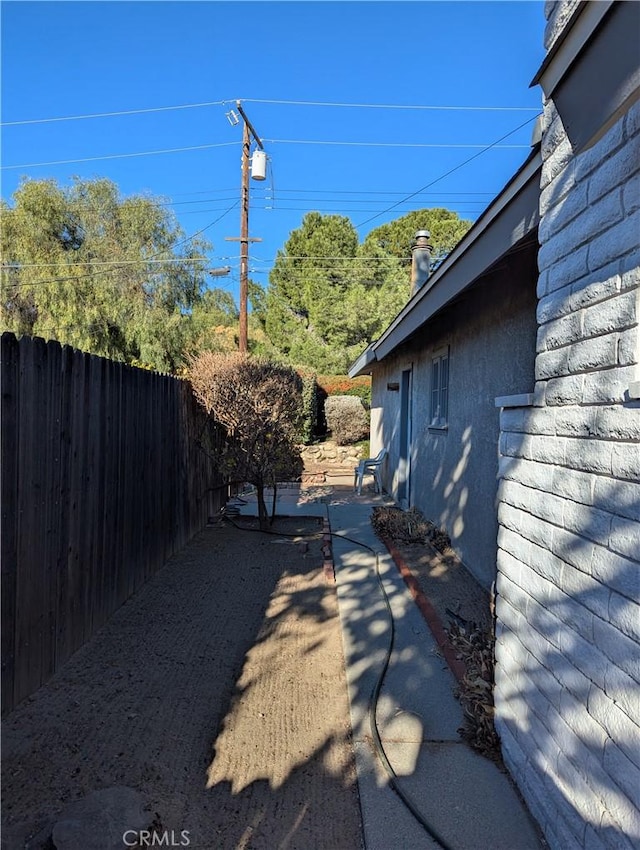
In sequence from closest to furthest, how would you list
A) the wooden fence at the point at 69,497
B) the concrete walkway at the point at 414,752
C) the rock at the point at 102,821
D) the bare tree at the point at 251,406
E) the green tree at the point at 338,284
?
the rock at the point at 102,821 → the concrete walkway at the point at 414,752 → the wooden fence at the point at 69,497 → the bare tree at the point at 251,406 → the green tree at the point at 338,284

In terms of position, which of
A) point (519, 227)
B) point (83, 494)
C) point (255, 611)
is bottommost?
point (255, 611)

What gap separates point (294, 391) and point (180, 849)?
598 cm

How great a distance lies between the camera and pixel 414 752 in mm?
2723

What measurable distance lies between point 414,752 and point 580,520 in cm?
158

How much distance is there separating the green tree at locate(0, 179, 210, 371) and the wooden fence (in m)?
14.7

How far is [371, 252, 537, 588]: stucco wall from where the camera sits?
4.43 meters

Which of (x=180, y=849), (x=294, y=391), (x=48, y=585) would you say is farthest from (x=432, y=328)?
(x=180, y=849)

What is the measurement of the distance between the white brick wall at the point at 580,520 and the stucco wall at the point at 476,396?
5.80 ft

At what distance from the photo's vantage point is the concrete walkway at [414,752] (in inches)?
86.4

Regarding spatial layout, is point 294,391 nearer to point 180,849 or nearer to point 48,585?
point 48,585

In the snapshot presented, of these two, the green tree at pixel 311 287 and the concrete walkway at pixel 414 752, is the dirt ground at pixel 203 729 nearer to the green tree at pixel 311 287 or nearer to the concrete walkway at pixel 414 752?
the concrete walkway at pixel 414 752

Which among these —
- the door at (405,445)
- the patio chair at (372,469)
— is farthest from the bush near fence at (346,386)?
the door at (405,445)

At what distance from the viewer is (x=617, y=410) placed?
1.75 metres

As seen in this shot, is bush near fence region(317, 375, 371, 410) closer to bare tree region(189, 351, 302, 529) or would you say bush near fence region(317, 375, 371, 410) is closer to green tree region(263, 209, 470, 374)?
green tree region(263, 209, 470, 374)
